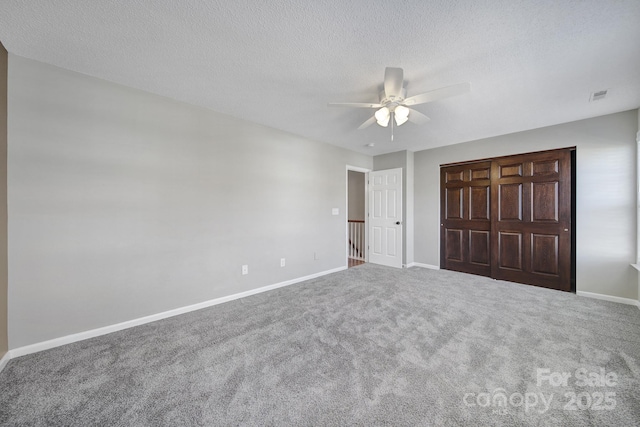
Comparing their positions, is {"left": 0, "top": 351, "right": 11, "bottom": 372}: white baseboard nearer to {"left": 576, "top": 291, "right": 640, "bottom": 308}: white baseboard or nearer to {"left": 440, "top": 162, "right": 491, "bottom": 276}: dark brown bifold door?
{"left": 440, "top": 162, "right": 491, "bottom": 276}: dark brown bifold door

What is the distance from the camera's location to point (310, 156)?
4133mm

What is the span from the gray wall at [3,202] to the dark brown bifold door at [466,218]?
5.64m

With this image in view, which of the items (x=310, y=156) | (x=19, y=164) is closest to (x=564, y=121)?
(x=310, y=156)

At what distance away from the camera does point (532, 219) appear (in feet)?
12.1

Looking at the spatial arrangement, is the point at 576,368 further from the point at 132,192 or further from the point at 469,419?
the point at 132,192

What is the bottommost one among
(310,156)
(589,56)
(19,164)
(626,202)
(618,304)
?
(618,304)

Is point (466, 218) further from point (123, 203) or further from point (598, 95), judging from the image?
point (123, 203)

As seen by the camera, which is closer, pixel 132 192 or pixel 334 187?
pixel 132 192

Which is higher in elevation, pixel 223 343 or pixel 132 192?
pixel 132 192

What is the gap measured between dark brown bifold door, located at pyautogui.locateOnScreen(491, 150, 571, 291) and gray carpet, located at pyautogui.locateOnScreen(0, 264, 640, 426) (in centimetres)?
79

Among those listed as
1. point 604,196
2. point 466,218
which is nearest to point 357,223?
point 466,218

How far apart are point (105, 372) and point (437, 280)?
13.7 feet

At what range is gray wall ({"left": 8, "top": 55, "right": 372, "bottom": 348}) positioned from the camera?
1959 mm

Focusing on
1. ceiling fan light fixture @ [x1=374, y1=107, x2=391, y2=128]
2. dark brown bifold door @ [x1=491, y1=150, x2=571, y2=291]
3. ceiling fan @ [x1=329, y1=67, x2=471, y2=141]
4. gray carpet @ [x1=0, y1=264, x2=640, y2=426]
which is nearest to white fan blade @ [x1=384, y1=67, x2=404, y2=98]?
ceiling fan @ [x1=329, y1=67, x2=471, y2=141]
